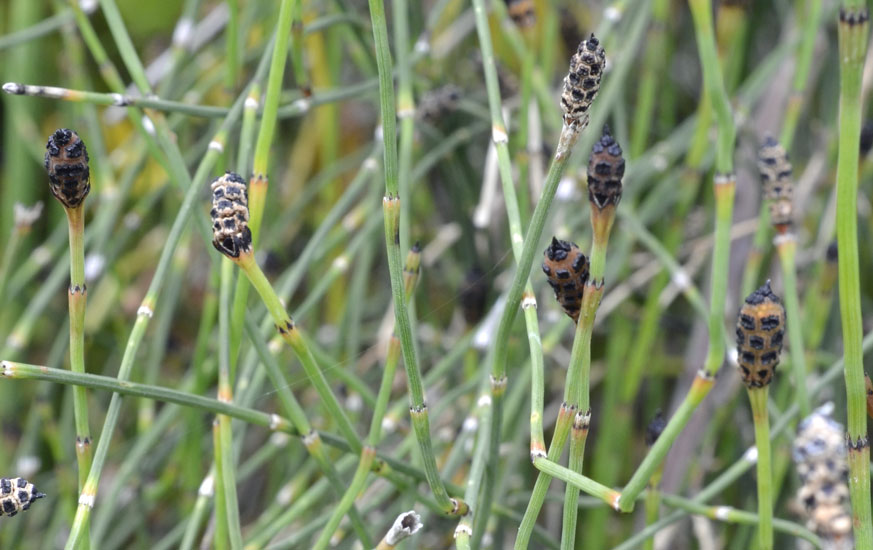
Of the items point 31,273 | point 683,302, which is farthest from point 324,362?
point 683,302

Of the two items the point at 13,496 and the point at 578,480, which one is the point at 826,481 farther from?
the point at 13,496

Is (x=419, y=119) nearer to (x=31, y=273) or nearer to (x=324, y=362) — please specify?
(x=324, y=362)

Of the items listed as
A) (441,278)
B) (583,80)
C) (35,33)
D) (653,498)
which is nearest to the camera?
(583,80)

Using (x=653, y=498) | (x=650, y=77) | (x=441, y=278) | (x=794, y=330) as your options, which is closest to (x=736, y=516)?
(x=653, y=498)

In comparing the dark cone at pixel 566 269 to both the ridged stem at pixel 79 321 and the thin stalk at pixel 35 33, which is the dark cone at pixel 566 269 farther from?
the thin stalk at pixel 35 33

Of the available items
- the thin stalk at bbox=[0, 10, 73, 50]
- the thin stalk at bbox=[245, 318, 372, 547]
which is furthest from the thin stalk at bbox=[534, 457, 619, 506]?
the thin stalk at bbox=[0, 10, 73, 50]

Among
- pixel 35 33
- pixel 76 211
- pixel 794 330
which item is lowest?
pixel 794 330
